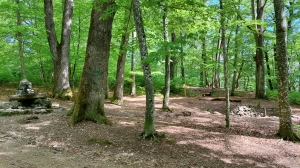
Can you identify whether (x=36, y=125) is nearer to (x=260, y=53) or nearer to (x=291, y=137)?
(x=291, y=137)

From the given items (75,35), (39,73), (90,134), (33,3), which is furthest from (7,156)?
(39,73)

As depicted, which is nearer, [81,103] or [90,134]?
[90,134]

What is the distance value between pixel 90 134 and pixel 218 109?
914 centimetres

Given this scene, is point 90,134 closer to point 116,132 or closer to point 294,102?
point 116,132

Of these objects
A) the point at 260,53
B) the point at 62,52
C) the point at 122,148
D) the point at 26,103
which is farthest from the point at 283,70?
the point at 62,52

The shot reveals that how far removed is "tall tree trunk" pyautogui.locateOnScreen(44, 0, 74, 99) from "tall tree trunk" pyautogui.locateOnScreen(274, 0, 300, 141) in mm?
9978

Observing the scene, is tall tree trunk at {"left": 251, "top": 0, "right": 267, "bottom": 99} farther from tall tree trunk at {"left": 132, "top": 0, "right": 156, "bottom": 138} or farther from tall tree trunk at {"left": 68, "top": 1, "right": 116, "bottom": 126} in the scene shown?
tall tree trunk at {"left": 132, "top": 0, "right": 156, "bottom": 138}

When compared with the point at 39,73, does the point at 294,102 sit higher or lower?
lower

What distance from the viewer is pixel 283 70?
21.4 ft

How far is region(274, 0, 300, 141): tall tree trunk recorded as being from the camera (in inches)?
254

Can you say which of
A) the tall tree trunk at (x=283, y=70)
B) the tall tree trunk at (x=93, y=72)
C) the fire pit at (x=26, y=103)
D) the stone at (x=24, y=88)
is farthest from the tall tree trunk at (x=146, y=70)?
the stone at (x=24, y=88)

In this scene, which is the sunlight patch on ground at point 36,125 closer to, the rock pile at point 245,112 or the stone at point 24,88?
the stone at point 24,88

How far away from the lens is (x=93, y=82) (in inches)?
A: 260

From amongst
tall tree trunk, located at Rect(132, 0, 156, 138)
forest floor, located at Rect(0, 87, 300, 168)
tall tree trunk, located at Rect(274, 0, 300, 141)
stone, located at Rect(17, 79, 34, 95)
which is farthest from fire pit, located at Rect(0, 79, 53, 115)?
tall tree trunk, located at Rect(274, 0, 300, 141)
